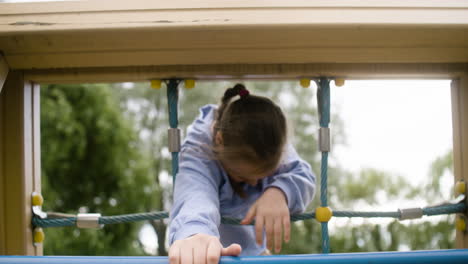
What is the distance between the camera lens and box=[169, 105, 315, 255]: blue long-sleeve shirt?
0.72 metres

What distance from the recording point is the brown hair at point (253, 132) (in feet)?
2.90

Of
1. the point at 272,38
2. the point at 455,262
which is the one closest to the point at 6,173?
the point at 272,38

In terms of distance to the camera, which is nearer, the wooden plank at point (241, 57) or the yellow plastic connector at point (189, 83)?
the wooden plank at point (241, 57)

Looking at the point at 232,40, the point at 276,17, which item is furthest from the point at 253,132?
the point at 276,17

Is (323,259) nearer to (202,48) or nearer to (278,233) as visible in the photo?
(278,233)

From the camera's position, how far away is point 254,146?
882 millimetres

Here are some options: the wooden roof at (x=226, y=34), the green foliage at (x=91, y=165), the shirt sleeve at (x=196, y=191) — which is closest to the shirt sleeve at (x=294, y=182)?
the shirt sleeve at (x=196, y=191)

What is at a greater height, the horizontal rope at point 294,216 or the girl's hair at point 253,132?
the girl's hair at point 253,132

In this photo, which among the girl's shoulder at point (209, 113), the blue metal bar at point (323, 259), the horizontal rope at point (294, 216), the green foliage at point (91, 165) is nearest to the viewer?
the blue metal bar at point (323, 259)

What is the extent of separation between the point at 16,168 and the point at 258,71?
1.77 feet

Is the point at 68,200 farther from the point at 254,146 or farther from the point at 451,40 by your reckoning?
the point at 451,40

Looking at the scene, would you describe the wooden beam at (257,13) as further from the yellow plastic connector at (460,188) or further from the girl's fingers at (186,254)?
the yellow plastic connector at (460,188)

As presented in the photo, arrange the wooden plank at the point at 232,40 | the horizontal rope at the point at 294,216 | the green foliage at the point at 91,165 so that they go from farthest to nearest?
1. the green foliage at the point at 91,165
2. the horizontal rope at the point at 294,216
3. the wooden plank at the point at 232,40

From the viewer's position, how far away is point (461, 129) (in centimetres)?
93
